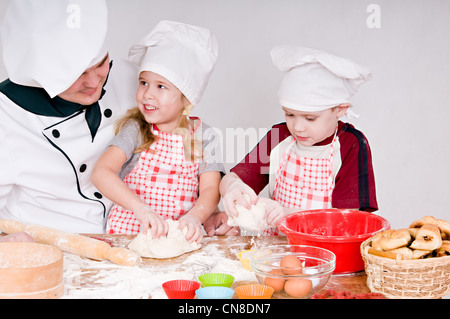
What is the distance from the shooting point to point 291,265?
1.15 metres

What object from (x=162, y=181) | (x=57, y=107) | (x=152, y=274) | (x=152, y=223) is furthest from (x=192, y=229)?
(x=57, y=107)

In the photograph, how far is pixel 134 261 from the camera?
4.37ft

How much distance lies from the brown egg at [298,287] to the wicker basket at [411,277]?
144 millimetres

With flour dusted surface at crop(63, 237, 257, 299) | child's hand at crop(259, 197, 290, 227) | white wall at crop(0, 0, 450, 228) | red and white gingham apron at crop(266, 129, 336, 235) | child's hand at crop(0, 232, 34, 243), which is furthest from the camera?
white wall at crop(0, 0, 450, 228)

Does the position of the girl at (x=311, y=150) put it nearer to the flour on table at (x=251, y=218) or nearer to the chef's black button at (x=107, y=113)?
the flour on table at (x=251, y=218)

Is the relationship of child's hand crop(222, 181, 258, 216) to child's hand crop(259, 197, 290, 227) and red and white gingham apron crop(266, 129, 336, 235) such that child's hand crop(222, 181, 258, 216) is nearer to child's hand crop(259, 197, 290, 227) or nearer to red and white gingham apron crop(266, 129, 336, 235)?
child's hand crop(259, 197, 290, 227)

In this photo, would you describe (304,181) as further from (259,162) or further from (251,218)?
(251,218)

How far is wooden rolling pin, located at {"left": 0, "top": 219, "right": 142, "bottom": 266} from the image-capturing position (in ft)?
4.39

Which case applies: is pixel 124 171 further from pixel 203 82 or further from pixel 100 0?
pixel 100 0

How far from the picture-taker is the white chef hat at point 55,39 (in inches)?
59.2

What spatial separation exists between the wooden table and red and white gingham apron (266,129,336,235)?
388 mm

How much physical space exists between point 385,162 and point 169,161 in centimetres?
126

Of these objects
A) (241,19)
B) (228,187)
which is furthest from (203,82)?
(241,19)

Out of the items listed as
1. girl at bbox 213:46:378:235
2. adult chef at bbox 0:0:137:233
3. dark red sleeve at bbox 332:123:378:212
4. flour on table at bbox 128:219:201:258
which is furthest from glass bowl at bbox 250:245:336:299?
adult chef at bbox 0:0:137:233
